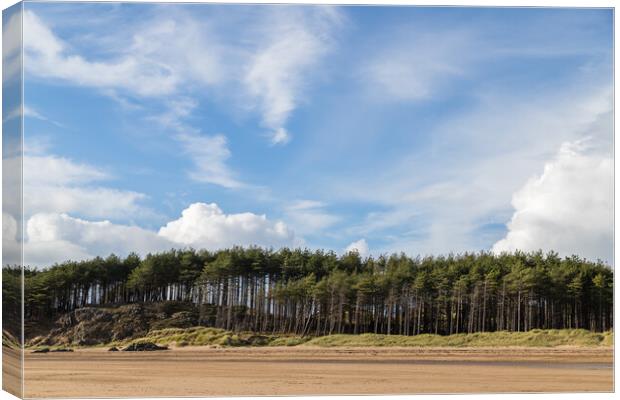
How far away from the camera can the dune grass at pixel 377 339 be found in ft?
64.0

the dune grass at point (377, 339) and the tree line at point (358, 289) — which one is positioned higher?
the tree line at point (358, 289)

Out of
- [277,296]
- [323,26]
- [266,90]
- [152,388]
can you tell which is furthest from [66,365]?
[323,26]

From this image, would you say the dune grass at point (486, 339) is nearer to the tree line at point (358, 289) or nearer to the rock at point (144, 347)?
the tree line at point (358, 289)

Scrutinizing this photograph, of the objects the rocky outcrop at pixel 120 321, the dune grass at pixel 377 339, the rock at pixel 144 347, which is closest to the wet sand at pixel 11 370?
the rocky outcrop at pixel 120 321

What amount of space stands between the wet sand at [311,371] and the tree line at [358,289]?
77 centimetres

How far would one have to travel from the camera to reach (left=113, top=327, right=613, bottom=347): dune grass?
19.5 m

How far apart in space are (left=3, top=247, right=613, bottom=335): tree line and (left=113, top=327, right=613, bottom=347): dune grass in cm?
18

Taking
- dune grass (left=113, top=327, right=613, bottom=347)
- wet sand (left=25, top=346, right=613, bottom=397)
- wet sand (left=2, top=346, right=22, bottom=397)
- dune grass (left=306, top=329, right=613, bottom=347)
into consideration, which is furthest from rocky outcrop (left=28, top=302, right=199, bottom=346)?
dune grass (left=306, top=329, right=613, bottom=347)

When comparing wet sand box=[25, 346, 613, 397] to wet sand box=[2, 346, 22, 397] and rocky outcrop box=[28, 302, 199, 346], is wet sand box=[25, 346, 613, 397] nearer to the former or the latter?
wet sand box=[2, 346, 22, 397]

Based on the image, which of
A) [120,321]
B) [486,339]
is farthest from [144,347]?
[486,339]

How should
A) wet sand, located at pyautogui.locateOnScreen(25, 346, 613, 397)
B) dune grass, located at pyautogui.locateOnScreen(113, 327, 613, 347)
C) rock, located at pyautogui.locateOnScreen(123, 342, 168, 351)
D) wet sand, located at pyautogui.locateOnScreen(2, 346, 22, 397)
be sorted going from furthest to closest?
1. dune grass, located at pyautogui.locateOnScreen(113, 327, 613, 347)
2. rock, located at pyautogui.locateOnScreen(123, 342, 168, 351)
3. wet sand, located at pyautogui.locateOnScreen(25, 346, 613, 397)
4. wet sand, located at pyautogui.locateOnScreen(2, 346, 22, 397)

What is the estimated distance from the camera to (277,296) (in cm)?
2088

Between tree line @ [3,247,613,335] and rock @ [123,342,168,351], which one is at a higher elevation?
tree line @ [3,247,613,335]

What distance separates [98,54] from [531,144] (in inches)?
367
